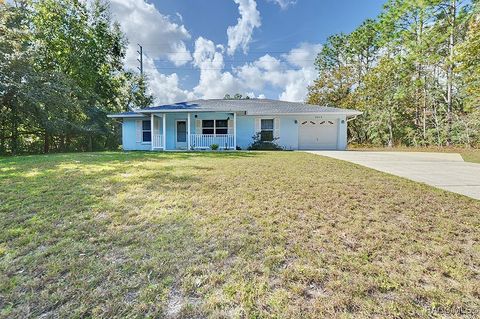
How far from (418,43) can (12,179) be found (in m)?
22.8

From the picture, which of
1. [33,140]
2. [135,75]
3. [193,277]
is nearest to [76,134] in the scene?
[33,140]

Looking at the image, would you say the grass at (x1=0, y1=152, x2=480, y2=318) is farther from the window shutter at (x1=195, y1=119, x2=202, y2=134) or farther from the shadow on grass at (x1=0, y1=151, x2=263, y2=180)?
the window shutter at (x1=195, y1=119, x2=202, y2=134)

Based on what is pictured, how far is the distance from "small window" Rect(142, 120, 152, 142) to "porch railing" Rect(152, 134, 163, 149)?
41.1 inches

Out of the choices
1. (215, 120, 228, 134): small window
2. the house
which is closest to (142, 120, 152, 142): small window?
the house

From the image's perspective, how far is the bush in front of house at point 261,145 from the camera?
15457 millimetres

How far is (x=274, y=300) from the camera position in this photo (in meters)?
1.76

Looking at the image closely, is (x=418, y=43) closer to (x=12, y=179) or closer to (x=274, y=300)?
(x=274, y=300)

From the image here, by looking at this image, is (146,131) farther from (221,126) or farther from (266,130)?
(266,130)

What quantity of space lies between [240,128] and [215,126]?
5.44 ft

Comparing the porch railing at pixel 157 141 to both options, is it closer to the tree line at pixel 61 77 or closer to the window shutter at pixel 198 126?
the window shutter at pixel 198 126

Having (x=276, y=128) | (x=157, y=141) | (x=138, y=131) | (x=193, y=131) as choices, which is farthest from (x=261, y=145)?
(x=138, y=131)

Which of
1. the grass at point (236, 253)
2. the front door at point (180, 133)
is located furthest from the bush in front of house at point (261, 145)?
the grass at point (236, 253)

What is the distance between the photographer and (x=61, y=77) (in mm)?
14922

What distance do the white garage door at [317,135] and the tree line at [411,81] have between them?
7.00m
